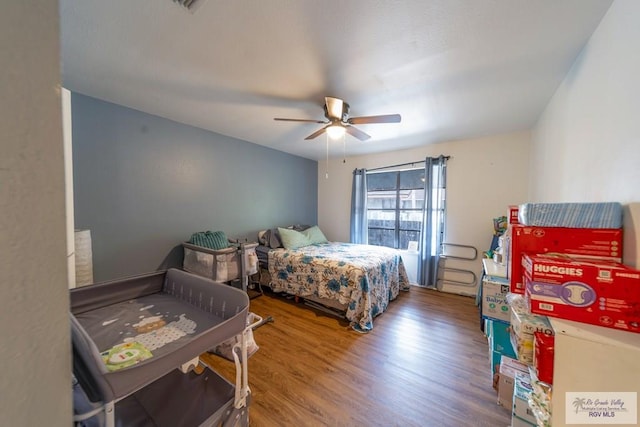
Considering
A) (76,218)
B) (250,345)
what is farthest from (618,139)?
(76,218)

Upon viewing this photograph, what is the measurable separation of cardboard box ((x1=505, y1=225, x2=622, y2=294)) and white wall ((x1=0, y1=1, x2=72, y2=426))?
149 centimetres

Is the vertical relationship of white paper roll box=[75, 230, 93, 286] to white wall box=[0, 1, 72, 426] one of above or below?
below

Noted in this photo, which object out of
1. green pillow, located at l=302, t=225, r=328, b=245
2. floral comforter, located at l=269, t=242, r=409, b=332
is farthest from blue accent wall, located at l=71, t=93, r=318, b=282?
floral comforter, located at l=269, t=242, r=409, b=332

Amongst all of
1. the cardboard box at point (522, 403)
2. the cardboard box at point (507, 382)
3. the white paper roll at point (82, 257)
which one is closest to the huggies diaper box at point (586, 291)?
the cardboard box at point (522, 403)

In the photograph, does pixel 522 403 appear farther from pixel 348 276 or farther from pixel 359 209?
pixel 359 209

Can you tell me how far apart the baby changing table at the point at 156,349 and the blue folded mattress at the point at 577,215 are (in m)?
1.47

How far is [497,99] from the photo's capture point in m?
2.15

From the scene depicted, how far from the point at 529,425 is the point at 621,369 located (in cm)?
91

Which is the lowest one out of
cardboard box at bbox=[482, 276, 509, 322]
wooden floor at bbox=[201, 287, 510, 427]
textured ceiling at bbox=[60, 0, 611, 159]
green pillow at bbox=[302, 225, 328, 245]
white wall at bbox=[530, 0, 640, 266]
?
wooden floor at bbox=[201, 287, 510, 427]

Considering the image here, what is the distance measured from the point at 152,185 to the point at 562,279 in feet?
11.0

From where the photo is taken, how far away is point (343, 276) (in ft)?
8.47

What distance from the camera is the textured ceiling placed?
3.99 feet

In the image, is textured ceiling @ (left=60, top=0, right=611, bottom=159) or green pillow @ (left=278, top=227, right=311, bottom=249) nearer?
textured ceiling @ (left=60, top=0, right=611, bottom=159)

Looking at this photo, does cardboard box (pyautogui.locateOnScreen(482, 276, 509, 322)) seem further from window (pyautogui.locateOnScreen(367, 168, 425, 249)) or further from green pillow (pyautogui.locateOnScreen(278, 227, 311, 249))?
green pillow (pyautogui.locateOnScreen(278, 227, 311, 249))
